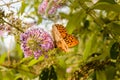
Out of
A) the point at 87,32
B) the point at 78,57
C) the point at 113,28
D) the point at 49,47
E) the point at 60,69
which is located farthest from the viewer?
the point at 87,32

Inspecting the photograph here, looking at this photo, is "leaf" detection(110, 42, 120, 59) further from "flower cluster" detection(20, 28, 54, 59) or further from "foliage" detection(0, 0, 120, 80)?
"flower cluster" detection(20, 28, 54, 59)

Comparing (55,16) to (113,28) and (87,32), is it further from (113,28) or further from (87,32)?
(87,32)

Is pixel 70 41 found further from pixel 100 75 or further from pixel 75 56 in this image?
pixel 75 56

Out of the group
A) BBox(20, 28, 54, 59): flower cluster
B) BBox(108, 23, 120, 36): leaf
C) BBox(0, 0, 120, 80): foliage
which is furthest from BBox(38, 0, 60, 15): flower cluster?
BBox(108, 23, 120, 36): leaf

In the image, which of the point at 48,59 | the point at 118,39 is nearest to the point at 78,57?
the point at 118,39

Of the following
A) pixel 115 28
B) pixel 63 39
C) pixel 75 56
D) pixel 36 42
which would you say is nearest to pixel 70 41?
pixel 63 39

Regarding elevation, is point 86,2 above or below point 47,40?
above
